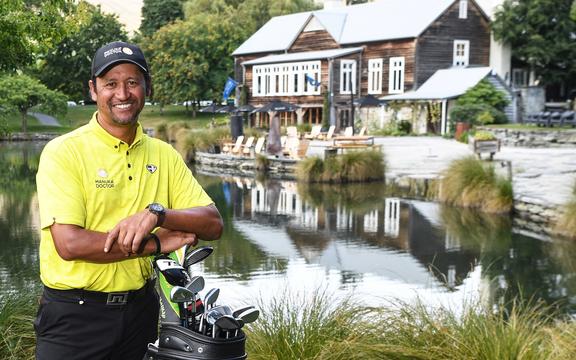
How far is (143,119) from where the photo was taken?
57.4m

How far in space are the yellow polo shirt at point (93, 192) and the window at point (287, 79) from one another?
41.0m

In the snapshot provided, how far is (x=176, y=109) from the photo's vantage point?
65375 millimetres

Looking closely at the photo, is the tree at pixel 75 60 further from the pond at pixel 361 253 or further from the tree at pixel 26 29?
the tree at pixel 26 29

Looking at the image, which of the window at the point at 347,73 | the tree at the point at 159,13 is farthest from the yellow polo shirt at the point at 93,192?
the tree at the point at 159,13

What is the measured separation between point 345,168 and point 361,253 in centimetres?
1001

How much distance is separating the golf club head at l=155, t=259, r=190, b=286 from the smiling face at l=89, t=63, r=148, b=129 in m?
0.57

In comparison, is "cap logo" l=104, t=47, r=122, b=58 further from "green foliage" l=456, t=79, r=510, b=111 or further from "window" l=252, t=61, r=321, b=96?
"window" l=252, t=61, r=321, b=96

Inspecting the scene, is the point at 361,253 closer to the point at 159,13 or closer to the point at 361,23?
the point at 361,23

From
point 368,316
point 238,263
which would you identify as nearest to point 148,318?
point 368,316

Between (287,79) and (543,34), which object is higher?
(543,34)

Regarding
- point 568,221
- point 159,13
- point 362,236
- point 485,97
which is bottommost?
point 362,236

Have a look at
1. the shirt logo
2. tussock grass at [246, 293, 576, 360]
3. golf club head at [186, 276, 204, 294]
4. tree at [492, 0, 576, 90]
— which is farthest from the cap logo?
tree at [492, 0, 576, 90]

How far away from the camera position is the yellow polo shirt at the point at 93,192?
263 cm

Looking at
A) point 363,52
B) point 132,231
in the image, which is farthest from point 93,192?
point 363,52
